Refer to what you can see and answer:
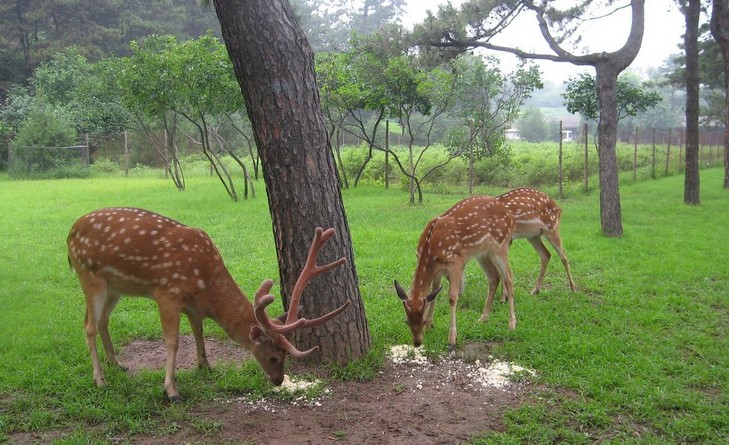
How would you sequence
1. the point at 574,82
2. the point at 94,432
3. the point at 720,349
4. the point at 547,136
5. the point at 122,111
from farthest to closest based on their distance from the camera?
the point at 547,136 → the point at 122,111 → the point at 574,82 → the point at 720,349 → the point at 94,432

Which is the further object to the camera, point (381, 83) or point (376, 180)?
point (376, 180)

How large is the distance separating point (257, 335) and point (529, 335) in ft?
7.95

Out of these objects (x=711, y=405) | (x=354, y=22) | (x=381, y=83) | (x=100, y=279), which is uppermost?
(x=354, y=22)

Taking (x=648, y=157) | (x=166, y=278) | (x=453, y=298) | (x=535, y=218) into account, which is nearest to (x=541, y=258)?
(x=535, y=218)

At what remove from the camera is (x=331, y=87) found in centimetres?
1498

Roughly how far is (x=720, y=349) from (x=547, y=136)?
37988 millimetres

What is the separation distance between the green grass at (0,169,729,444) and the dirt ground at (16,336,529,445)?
0.11 meters

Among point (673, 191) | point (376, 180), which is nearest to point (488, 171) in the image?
point (376, 180)

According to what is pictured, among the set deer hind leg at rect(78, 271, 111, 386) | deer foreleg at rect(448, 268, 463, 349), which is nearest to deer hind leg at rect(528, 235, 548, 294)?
deer foreleg at rect(448, 268, 463, 349)

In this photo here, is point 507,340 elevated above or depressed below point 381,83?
below

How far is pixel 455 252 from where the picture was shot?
17.1 feet

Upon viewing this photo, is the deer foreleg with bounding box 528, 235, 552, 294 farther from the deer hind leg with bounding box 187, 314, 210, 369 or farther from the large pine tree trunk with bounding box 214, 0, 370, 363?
the deer hind leg with bounding box 187, 314, 210, 369

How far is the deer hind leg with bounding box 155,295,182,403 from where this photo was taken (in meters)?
3.89

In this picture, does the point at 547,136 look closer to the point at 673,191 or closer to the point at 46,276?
the point at 673,191
